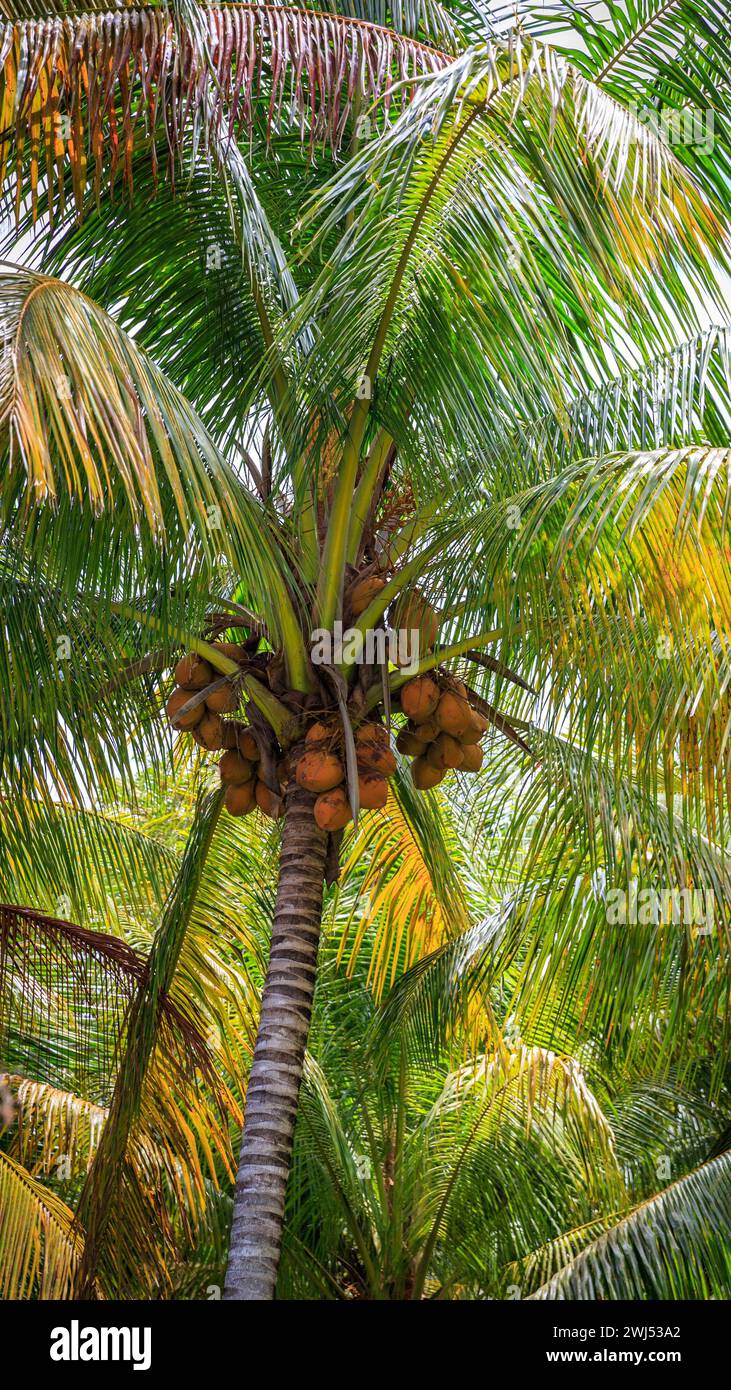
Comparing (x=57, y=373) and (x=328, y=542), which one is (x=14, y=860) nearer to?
(x=328, y=542)

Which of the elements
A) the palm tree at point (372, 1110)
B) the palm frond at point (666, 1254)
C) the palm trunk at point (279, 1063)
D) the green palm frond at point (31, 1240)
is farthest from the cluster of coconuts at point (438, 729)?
the palm frond at point (666, 1254)

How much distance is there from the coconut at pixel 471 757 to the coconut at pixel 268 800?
28.9 inches

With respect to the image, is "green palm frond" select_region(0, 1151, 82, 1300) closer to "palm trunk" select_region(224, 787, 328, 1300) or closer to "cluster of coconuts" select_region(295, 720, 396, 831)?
"palm trunk" select_region(224, 787, 328, 1300)

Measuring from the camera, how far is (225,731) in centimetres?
497

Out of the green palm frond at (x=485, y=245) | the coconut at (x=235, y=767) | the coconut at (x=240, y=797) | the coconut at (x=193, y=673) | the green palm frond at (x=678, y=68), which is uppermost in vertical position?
the green palm frond at (x=678, y=68)

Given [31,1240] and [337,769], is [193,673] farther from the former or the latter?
[31,1240]

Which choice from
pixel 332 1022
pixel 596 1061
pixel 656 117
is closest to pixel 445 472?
pixel 656 117

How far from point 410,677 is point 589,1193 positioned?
503 cm

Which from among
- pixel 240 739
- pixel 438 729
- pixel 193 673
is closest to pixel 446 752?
pixel 438 729

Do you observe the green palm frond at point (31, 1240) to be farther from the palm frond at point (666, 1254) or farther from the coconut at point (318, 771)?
the palm frond at point (666, 1254)

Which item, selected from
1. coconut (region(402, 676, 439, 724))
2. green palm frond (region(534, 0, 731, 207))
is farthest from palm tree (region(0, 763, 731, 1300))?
green palm frond (region(534, 0, 731, 207))

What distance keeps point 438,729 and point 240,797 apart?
846 mm

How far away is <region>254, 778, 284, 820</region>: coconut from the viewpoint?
5086 mm

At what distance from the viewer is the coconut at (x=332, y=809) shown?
15.6 feet
